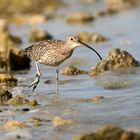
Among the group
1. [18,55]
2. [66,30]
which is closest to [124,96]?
[18,55]

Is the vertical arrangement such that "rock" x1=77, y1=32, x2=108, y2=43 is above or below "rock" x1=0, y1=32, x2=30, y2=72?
above

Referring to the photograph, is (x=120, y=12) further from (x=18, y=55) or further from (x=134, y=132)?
(x=134, y=132)

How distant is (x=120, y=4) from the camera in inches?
1351

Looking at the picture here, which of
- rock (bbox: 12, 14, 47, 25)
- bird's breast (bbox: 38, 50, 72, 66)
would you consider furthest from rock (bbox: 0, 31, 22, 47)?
bird's breast (bbox: 38, 50, 72, 66)

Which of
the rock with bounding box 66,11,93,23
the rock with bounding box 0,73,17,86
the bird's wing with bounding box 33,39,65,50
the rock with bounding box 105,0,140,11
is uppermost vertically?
the rock with bounding box 105,0,140,11

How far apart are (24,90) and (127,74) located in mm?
2389

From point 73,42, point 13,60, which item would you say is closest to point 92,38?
point 13,60

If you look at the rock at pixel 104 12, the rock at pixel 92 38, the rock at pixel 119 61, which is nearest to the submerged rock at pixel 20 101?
the rock at pixel 119 61

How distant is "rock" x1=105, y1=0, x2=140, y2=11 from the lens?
109 ft

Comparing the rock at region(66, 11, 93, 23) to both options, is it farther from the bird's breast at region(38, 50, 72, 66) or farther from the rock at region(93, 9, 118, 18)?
the bird's breast at region(38, 50, 72, 66)

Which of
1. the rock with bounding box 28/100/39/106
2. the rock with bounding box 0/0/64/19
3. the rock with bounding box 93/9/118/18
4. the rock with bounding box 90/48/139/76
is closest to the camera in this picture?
the rock with bounding box 28/100/39/106

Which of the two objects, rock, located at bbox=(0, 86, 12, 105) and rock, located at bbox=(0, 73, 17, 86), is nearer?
rock, located at bbox=(0, 86, 12, 105)

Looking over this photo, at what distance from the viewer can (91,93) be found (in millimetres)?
13656

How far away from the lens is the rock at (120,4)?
33.4m
